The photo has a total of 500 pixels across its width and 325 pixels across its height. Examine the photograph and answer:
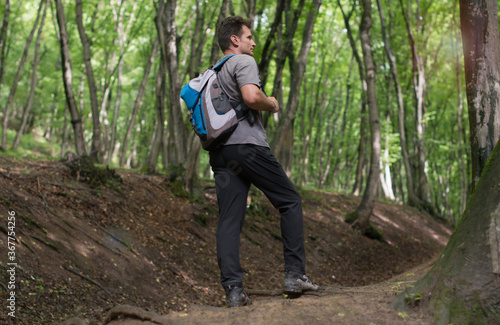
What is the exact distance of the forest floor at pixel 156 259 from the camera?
294 centimetres

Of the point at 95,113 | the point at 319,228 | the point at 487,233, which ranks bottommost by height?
the point at 319,228

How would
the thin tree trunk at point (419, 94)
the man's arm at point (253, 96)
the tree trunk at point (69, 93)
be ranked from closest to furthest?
the man's arm at point (253, 96) < the tree trunk at point (69, 93) < the thin tree trunk at point (419, 94)

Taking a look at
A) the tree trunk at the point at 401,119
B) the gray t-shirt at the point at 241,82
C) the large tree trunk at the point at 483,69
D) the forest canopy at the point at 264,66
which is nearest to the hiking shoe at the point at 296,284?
the gray t-shirt at the point at 241,82

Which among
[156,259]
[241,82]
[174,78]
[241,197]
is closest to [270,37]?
[174,78]

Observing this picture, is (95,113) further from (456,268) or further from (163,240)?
(456,268)

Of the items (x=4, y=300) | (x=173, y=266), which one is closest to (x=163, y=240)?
(x=173, y=266)

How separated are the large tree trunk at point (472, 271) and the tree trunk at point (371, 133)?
9520mm

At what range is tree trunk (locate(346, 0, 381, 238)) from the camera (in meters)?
11.9

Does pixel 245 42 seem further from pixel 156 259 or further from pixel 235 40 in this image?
pixel 156 259

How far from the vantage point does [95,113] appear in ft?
31.7

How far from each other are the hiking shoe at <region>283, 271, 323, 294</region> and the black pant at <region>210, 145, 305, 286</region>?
48 millimetres

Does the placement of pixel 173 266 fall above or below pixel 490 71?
below

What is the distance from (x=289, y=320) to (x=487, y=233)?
1.33 m

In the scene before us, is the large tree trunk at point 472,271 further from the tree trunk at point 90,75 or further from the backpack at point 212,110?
the tree trunk at point 90,75
